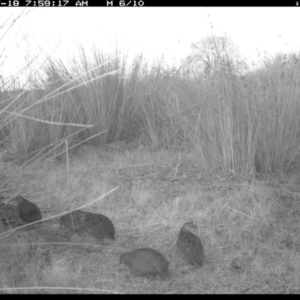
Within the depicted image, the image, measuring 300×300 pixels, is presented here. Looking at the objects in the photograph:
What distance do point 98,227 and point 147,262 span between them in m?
0.49

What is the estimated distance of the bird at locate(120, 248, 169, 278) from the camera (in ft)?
7.91

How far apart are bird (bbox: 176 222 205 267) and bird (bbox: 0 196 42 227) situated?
1.00 metres

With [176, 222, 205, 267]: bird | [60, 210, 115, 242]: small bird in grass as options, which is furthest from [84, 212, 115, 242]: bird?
[176, 222, 205, 267]: bird

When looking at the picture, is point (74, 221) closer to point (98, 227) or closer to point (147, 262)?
point (98, 227)

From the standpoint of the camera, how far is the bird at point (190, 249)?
8.46 feet

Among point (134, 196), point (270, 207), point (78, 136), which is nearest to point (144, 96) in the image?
point (78, 136)

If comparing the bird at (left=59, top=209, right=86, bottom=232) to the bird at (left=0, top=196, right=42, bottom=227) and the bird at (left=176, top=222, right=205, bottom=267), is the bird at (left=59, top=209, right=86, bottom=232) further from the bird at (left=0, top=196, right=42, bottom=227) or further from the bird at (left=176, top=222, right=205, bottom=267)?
the bird at (left=176, top=222, right=205, bottom=267)

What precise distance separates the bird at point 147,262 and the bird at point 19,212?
0.79m

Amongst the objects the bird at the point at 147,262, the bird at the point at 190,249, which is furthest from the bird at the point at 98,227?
the bird at the point at 190,249

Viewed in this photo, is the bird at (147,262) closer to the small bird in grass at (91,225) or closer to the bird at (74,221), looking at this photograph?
the small bird in grass at (91,225)

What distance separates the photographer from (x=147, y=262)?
7.93ft

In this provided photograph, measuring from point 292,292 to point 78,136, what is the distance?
8.88ft

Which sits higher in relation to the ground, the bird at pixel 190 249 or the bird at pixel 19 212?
the bird at pixel 19 212

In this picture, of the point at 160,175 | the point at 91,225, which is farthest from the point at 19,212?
the point at 160,175
